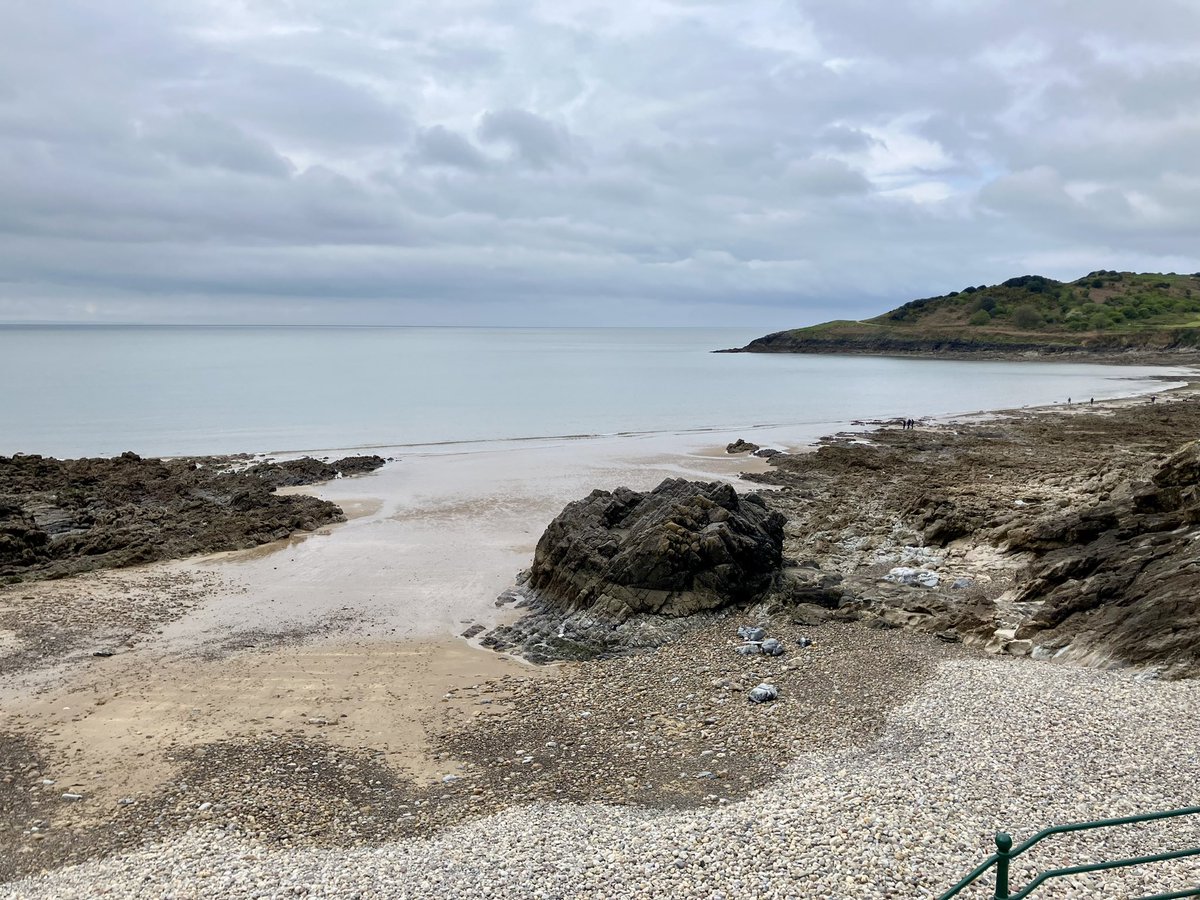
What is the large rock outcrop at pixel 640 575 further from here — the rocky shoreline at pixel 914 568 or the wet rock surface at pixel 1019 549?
the wet rock surface at pixel 1019 549

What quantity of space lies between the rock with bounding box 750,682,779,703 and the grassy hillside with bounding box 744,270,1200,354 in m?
146

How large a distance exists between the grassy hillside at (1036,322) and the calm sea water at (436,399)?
23.6 metres

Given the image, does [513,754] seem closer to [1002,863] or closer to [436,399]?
[1002,863]

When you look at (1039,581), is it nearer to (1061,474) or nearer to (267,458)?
(1061,474)

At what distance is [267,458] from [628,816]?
37.7m

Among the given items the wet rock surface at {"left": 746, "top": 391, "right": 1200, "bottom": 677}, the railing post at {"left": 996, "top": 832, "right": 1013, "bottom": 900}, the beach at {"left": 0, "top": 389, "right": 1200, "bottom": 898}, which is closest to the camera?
the railing post at {"left": 996, "top": 832, "right": 1013, "bottom": 900}

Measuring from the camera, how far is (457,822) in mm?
9602

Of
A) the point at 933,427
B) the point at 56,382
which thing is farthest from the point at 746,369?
the point at 56,382

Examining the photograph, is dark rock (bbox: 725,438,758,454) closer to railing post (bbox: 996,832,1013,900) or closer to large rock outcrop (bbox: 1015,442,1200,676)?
large rock outcrop (bbox: 1015,442,1200,676)

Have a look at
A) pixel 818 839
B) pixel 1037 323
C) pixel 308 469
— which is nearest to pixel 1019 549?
pixel 818 839

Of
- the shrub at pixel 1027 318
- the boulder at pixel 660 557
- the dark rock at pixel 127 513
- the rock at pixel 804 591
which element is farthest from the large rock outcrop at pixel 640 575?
the shrub at pixel 1027 318

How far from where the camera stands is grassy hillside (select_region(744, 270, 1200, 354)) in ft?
461

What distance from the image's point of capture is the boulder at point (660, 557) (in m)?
17.3

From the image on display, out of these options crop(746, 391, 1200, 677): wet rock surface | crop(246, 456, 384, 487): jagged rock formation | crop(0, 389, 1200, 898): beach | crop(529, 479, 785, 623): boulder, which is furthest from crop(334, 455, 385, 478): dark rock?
crop(529, 479, 785, 623): boulder
